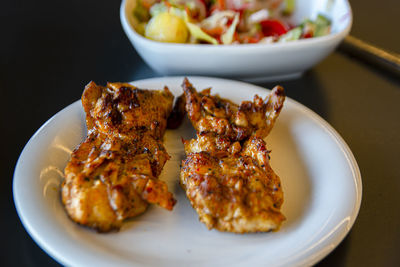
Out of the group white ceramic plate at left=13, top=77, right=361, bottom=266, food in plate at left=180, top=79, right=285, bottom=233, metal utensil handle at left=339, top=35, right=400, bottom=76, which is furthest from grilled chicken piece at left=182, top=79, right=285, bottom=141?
metal utensil handle at left=339, top=35, right=400, bottom=76

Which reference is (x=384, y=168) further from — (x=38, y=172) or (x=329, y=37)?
(x=38, y=172)

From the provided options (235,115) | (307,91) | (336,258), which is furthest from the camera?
(307,91)

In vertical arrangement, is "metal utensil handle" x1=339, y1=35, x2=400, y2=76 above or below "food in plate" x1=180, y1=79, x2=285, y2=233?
below

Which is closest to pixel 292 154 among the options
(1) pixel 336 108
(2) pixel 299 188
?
(2) pixel 299 188

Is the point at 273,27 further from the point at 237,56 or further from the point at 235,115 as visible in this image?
the point at 235,115

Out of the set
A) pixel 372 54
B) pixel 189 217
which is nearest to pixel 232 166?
pixel 189 217

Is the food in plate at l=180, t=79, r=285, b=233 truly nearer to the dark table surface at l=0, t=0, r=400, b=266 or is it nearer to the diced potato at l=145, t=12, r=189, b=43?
the dark table surface at l=0, t=0, r=400, b=266

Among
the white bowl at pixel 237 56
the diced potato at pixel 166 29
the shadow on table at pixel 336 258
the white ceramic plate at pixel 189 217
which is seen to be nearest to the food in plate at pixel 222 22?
the diced potato at pixel 166 29

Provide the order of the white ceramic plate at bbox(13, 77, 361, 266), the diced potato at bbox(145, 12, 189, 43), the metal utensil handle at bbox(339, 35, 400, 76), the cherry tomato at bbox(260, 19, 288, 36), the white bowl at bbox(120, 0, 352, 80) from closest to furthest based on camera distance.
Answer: the white ceramic plate at bbox(13, 77, 361, 266) < the white bowl at bbox(120, 0, 352, 80) < the diced potato at bbox(145, 12, 189, 43) < the metal utensil handle at bbox(339, 35, 400, 76) < the cherry tomato at bbox(260, 19, 288, 36)
